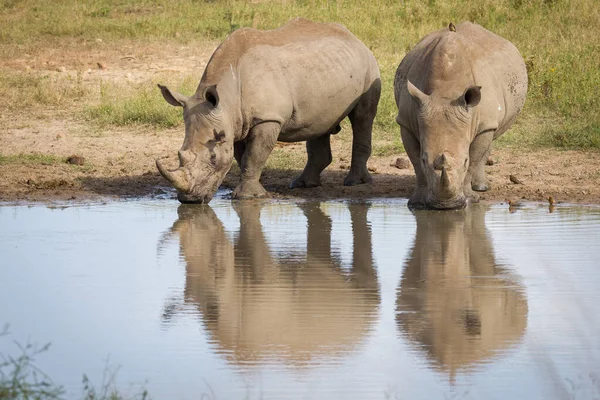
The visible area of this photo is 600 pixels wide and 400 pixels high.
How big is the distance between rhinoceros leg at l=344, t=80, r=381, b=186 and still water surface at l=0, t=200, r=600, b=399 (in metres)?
1.52

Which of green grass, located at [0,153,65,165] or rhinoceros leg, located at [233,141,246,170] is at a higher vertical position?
rhinoceros leg, located at [233,141,246,170]

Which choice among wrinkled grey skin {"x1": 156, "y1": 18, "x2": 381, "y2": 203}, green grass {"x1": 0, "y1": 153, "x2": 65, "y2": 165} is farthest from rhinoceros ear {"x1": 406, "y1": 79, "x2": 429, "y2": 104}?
green grass {"x1": 0, "y1": 153, "x2": 65, "y2": 165}

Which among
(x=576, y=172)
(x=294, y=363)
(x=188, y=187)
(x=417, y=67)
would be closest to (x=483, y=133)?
(x=417, y=67)

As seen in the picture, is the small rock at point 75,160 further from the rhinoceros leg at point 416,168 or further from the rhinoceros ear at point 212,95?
the rhinoceros leg at point 416,168

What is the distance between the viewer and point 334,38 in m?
11.6

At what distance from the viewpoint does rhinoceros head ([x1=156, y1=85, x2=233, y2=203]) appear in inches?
405

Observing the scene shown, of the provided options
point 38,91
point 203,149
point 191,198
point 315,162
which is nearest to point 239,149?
point 315,162

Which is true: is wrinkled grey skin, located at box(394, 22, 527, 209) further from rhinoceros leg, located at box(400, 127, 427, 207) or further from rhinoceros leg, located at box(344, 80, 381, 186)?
rhinoceros leg, located at box(344, 80, 381, 186)

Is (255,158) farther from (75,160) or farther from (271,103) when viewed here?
(75,160)

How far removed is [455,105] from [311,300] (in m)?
3.36

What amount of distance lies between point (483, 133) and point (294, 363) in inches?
196

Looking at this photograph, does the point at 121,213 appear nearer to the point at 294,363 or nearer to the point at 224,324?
the point at 224,324

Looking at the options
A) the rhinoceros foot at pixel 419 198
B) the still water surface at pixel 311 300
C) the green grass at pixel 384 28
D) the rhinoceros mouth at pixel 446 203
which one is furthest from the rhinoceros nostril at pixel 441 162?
the green grass at pixel 384 28

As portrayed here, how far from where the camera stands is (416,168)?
998 cm
